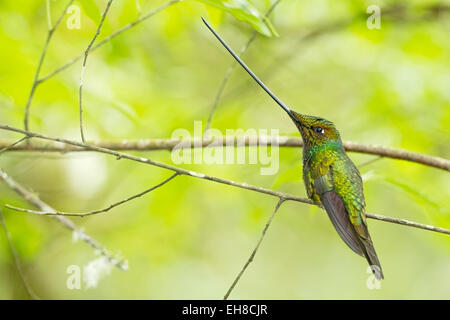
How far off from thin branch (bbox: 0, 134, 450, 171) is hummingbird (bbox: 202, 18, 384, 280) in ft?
1.56

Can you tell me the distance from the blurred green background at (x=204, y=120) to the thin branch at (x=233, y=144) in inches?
9.8

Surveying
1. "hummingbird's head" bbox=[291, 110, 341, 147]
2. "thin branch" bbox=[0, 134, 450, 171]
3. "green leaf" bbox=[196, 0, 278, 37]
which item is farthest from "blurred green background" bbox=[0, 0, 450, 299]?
"green leaf" bbox=[196, 0, 278, 37]

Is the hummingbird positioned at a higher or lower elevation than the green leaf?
lower

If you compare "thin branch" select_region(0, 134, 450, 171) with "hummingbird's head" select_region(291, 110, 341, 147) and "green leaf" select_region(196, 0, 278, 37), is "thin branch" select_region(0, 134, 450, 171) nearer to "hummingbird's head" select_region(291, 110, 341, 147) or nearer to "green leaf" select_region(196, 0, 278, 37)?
"hummingbird's head" select_region(291, 110, 341, 147)

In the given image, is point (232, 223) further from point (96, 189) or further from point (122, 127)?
point (122, 127)

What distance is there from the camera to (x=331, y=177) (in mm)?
3051

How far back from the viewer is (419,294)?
8195mm

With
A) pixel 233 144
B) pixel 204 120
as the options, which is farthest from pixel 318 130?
pixel 204 120

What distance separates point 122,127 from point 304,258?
16.3ft

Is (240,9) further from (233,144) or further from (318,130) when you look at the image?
(233,144)

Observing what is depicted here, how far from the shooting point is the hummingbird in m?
2.70

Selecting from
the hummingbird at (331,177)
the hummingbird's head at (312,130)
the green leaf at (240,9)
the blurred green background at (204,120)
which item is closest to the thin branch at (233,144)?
the blurred green background at (204,120)

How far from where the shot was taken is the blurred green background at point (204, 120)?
4.52m
